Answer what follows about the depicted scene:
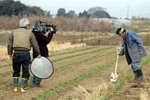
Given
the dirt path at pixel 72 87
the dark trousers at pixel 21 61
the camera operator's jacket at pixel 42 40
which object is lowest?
the dirt path at pixel 72 87

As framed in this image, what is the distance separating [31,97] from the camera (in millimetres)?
7137

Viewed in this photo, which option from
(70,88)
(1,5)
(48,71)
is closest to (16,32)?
(48,71)

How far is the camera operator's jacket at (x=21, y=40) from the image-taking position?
7.54m

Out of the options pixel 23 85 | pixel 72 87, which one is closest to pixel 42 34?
pixel 23 85

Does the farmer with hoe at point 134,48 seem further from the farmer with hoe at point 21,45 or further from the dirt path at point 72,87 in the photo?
the farmer with hoe at point 21,45

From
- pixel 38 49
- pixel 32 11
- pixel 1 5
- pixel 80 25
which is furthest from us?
pixel 32 11

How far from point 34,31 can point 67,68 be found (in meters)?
4.21

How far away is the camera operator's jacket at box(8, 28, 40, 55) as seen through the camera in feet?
24.7

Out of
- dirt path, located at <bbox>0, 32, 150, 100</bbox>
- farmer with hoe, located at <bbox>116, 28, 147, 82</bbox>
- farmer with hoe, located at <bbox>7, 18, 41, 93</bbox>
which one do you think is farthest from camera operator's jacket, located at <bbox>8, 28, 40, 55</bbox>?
farmer with hoe, located at <bbox>116, 28, 147, 82</bbox>

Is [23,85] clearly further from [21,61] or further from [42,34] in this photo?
[42,34]

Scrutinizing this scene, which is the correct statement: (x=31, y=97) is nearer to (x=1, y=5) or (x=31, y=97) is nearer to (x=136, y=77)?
(x=136, y=77)

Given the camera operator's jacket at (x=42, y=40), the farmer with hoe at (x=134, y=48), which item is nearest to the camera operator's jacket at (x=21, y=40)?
the camera operator's jacket at (x=42, y=40)

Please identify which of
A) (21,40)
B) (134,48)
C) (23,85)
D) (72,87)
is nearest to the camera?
(21,40)

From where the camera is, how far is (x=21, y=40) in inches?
297
